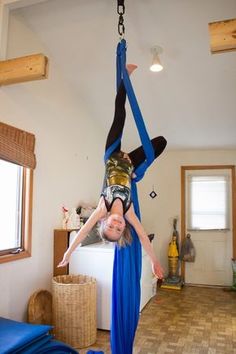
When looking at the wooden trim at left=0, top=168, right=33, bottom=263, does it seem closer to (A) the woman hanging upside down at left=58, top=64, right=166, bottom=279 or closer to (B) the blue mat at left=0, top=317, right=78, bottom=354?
(B) the blue mat at left=0, top=317, right=78, bottom=354

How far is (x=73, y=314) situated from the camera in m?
3.06

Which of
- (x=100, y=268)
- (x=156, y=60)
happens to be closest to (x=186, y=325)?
(x=100, y=268)

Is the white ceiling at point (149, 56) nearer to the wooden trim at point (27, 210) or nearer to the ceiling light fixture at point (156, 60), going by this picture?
the ceiling light fixture at point (156, 60)

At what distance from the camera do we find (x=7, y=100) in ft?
9.44

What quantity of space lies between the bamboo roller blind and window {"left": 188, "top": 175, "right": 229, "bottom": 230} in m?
3.29

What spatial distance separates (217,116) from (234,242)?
225 centimetres

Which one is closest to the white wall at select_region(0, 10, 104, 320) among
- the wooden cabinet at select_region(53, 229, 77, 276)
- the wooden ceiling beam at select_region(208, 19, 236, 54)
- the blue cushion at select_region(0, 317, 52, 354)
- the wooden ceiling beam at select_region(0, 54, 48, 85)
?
the wooden cabinet at select_region(53, 229, 77, 276)

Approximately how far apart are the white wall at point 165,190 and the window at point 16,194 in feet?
9.75

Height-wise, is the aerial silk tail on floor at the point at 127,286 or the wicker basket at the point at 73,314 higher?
the aerial silk tail on floor at the point at 127,286

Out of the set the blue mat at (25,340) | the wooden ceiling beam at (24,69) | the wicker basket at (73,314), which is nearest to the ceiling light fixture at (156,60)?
the wooden ceiling beam at (24,69)

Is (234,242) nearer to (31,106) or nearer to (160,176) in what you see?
(160,176)

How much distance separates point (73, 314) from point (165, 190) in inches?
124

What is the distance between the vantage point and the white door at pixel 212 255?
5.36 metres

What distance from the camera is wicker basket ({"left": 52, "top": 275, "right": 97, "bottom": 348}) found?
3.06 meters
